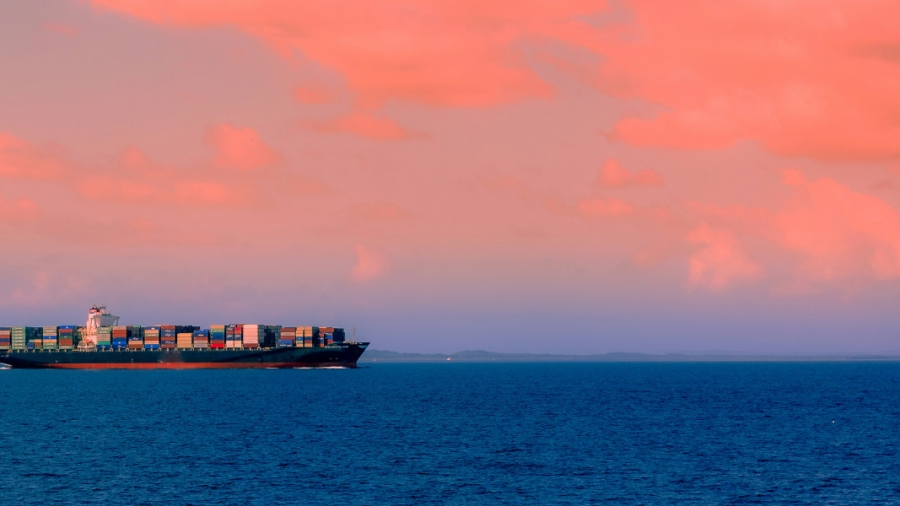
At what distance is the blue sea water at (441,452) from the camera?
52500 millimetres

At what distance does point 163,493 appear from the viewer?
51938mm

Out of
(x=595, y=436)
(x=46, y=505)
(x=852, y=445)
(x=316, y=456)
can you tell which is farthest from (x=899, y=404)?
(x=46, y=505)

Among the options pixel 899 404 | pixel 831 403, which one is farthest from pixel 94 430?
A: pixel 899 404

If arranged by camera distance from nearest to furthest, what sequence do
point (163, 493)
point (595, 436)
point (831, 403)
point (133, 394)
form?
point (163, 493), point (595, 436), point (831, 403), point (133, 394)

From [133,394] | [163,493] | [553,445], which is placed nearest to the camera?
[163,493]

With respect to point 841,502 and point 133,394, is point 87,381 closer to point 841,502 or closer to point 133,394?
point 133,394

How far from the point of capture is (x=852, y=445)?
246ft

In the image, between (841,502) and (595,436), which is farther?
(595,436)

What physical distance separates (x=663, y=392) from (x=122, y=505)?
120 metres

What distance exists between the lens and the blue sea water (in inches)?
2067

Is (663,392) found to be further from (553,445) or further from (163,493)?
(163,493)

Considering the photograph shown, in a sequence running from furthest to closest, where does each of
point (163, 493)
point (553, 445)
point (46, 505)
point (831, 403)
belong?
1. point (831, 403)
2. point (553, 445)
3. point (163, 493)
4. point (46, 505)

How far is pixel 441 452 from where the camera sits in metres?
68.4

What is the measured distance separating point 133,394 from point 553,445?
83318mm
